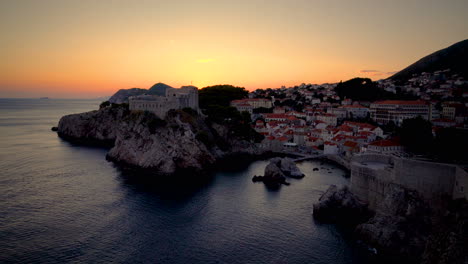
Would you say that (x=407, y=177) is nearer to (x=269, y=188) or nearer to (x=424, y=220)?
(x=424, y=220)

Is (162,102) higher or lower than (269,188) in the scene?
higher

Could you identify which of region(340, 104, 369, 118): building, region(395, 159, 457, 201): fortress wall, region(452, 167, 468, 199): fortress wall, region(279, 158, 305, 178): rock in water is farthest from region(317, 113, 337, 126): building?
region(452, 167, 468, 199): fortress wall

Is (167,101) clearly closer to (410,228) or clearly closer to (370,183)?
(370,183)

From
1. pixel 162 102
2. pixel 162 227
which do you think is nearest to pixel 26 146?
pixel 162 102

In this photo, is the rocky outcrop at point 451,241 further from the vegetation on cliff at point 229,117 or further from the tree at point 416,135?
the vegetation on cliff at point 229,117

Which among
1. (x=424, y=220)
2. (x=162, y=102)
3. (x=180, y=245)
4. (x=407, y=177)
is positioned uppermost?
(x=162, y=102)

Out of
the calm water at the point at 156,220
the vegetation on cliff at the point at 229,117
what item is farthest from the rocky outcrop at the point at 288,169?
the vegetation on cliff at the point at 229,117
